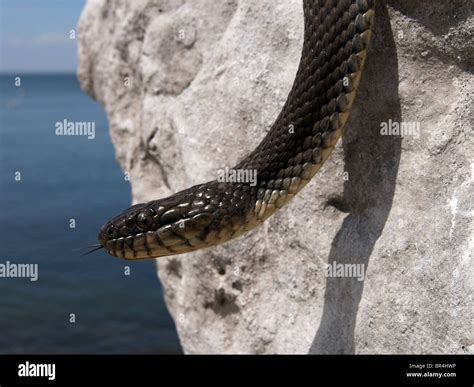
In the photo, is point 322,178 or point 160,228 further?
point 322,178

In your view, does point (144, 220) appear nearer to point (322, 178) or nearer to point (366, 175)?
point (322, 178)

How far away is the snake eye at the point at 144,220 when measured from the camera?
3520 mm

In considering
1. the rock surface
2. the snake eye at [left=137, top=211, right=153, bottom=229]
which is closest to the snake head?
the snake eye at [left=137, top=211, right=153, bottom=229]

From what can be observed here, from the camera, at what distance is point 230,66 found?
431 cm

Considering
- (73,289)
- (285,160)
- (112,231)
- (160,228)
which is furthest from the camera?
(73,289)

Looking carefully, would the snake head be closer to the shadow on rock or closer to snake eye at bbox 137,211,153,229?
snake eye at bbox 137,211,153,229

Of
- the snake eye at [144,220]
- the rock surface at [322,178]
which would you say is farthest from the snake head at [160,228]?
the rock surface at [322,178]

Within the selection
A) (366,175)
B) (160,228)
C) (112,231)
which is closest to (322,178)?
(366,175)

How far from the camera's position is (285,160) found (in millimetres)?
3350

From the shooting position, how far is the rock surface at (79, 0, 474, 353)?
10.1 ft

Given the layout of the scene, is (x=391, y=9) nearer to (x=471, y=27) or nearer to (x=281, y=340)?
(x=471, y=27)

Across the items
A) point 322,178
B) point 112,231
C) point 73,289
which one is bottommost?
point 73,289

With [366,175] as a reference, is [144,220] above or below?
below

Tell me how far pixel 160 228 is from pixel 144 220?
9 centimetres
